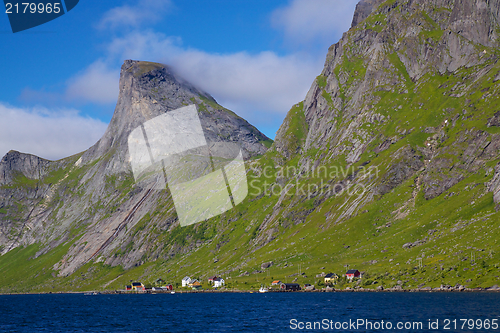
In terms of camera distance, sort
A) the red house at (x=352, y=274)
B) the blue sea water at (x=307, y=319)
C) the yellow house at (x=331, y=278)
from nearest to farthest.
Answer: the blue sea water at (x=307, y=319) → the red house at (x=352, y=274) → the yellow house at (x=331, y=278)

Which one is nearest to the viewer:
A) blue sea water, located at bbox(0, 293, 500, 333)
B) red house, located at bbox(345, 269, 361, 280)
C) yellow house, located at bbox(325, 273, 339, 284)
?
blue sea water, located at bbox(0, 293, 500, 333)

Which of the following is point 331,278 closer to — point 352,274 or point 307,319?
point 352,274

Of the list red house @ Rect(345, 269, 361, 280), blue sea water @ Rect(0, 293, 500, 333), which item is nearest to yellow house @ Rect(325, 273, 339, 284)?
red house @ Rect(345, 269, 361, 280)

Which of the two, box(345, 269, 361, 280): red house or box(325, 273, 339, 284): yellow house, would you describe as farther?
box(325, 273, 339, 284): yellow house

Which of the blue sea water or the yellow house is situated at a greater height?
the blue sea water

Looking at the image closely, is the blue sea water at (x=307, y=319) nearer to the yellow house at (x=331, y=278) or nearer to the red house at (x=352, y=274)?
the red house at (x=352, y=274)

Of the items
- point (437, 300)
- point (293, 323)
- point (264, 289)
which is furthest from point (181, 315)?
point (264, 289)

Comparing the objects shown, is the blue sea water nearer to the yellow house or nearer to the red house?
the red house

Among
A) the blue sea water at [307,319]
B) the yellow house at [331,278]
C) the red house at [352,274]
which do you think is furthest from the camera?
the yellow house at [331,278]

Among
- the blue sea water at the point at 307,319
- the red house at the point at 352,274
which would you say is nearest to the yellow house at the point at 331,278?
the red house at the point at 352,274

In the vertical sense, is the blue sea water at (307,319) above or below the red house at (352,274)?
above

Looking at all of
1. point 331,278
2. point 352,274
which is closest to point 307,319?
point 352,274

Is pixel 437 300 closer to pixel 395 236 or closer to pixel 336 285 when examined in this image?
pixel 336 285
